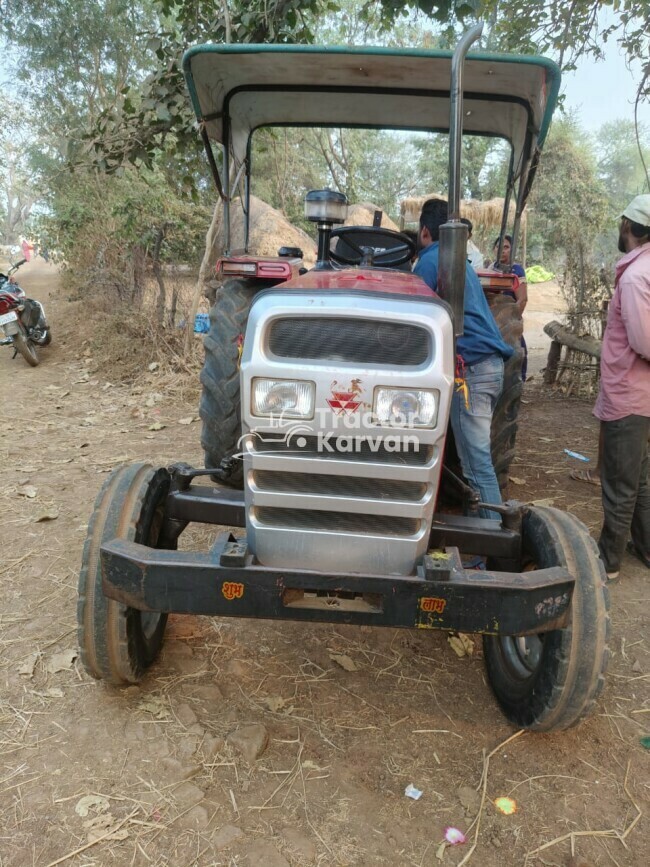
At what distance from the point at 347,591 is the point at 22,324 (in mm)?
8402

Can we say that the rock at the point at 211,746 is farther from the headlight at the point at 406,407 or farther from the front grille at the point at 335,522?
the headlight at the point at 406,407

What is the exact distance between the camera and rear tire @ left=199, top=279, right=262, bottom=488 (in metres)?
3.70

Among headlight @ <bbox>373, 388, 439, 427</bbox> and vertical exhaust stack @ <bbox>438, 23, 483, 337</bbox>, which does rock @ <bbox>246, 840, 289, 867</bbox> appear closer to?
headlight @ <bbox>373, 388, 439, 427</bbox>

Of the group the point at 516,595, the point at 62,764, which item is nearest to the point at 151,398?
the point at 62,764

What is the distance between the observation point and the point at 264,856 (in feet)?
6.53

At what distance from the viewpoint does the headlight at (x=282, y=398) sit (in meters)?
2.02

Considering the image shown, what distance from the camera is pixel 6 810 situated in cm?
211

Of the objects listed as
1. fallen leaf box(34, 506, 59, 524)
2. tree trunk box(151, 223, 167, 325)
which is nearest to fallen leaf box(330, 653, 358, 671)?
fallen leaf box(34, 506, 59, 524)

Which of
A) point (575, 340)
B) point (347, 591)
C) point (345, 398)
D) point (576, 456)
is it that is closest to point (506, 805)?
point (347, 591)

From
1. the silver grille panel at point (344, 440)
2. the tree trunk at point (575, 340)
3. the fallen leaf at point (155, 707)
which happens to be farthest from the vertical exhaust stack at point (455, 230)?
the tree trunk at point (575, 340)

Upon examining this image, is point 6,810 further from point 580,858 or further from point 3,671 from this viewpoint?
point 580,858

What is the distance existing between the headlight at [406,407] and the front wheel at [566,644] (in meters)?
0.78

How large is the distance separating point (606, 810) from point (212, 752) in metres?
1.37

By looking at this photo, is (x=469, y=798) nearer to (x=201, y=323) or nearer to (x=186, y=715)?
(x=186, y=715)
